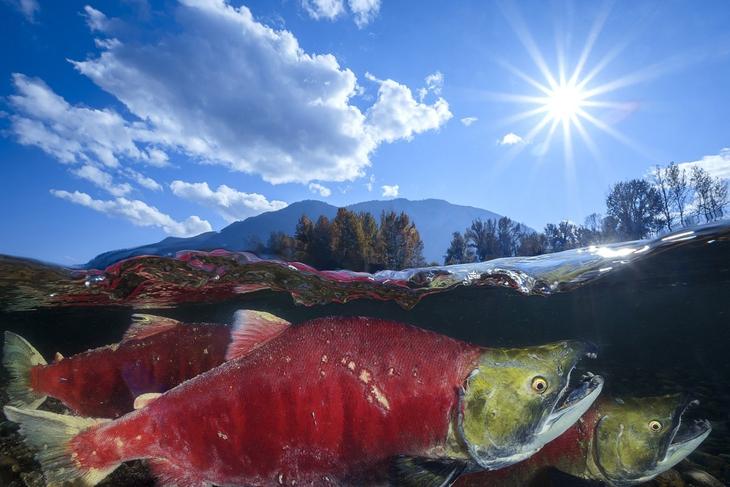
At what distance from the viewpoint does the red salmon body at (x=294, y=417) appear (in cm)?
244

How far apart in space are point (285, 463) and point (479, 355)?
5.15ft

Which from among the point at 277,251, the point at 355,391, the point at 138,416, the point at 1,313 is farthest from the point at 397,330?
the point at 1,313

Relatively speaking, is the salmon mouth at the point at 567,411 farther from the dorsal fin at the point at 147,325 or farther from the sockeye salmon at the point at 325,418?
the dorsal fin at the point at 147,325

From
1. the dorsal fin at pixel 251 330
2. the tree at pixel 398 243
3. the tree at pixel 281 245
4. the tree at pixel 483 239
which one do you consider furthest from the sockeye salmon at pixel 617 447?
the tree at pixel 483 239

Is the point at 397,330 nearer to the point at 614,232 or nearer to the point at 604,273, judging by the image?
the point at 614,232

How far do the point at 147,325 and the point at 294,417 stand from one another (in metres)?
2.36

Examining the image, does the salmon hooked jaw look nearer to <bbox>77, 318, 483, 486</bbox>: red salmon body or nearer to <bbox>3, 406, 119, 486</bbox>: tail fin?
<bbox>77, 318, 483, 486</bbox>: red salmon body

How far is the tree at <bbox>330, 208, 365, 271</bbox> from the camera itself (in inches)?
391

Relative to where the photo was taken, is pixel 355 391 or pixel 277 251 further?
pixel 277 251

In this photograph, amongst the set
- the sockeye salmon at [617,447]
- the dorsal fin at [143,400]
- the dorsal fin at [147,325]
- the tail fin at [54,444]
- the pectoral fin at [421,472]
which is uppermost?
the dorsal fin at [147,325]

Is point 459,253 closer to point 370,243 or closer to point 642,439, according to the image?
point 370,243

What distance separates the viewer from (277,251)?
30.7 ft

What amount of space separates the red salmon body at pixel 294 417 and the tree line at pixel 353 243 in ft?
22.7

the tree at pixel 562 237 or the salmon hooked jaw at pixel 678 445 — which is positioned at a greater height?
the tree at pixel 562 237
